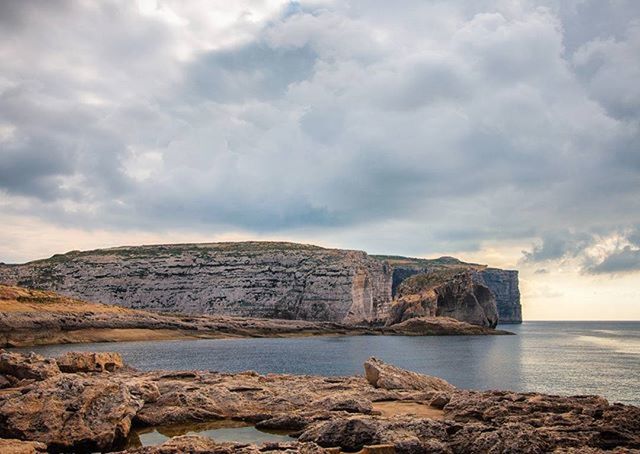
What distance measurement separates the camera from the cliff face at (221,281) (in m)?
157

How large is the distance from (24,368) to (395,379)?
18.0 meters

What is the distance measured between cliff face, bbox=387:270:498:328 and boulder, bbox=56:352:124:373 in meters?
118

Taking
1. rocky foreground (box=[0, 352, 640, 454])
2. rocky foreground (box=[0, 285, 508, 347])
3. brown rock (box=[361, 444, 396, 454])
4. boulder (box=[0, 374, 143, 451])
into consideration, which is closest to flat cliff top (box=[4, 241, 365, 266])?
rocky foreground (box=[0, 285, 508, 347])

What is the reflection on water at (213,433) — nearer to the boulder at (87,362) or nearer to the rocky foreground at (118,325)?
the boulder at (87,362)

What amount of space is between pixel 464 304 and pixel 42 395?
142703 millimetres

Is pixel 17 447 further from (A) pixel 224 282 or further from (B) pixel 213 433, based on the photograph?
(A) pixel 224 282

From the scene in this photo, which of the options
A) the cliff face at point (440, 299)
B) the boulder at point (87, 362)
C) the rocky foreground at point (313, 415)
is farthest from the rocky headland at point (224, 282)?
the rocky foreground at point (313, 415)

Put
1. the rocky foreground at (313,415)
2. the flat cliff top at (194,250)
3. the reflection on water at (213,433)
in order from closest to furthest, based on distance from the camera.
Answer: the rocky foreground at (313,415) → the reflection on water at (213,433) → the flat cliff top at (194,250)

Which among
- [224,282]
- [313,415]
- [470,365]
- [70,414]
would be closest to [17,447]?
[70,414]

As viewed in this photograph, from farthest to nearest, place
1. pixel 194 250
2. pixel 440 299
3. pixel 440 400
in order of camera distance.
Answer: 1. pixel 194 250
2. pixel 440 299
3. pixel 440 400

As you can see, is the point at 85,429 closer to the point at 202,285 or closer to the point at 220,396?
the point at 220,396

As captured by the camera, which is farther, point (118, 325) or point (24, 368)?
point (118, 325)

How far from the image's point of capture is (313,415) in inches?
827

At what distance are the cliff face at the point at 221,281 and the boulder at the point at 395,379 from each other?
424 ft
